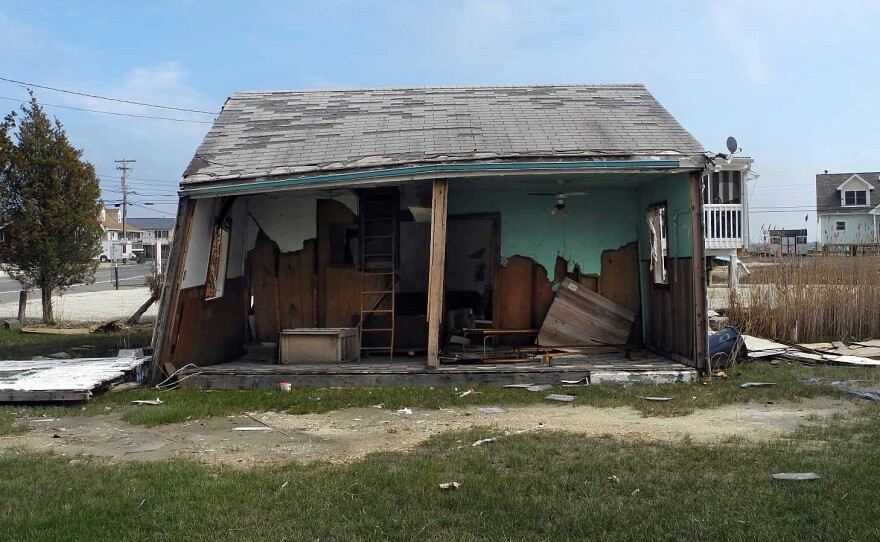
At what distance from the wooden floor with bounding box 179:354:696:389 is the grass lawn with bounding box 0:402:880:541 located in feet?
10.5

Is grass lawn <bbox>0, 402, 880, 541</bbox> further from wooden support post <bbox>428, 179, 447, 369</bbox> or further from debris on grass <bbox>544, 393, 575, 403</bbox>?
A: wooden support post <bbox>428, 179, 447, 369</bbox>

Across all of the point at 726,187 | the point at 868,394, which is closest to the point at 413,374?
the point at 868,394

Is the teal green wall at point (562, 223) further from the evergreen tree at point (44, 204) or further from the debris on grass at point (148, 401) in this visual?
the evergreen tree at point (44, 204)

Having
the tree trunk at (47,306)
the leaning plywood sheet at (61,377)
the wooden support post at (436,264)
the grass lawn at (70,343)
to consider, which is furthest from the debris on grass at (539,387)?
the tree trunk at (47,306)

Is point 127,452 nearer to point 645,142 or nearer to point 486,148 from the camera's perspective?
point 486,148

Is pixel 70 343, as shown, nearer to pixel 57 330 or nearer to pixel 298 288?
pixel 57 330

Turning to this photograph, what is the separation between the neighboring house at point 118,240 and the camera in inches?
3152

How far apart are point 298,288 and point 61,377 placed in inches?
152

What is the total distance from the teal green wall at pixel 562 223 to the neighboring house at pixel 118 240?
64261 mm

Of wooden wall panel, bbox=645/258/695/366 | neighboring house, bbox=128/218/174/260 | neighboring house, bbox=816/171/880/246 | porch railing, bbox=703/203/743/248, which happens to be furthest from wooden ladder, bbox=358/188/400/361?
neighboring house, bbox=128/218/174/260

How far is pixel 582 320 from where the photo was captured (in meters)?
12.0

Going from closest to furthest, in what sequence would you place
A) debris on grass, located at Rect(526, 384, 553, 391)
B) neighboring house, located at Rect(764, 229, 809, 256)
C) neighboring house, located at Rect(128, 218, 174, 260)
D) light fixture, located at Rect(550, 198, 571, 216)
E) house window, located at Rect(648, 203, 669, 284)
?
debris on grass, located at Rect(526, 384, 553, 391) → house window, located at Rect(648, 203, 669, 284) → light fixture, located at Rect(550, 198, 571, 216) → neighboring house, located at Rect(764, 229, 809, 256) → neighboring house, located at Rect(128, 218, 174, 260)

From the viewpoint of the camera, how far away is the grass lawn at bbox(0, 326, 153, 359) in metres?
13.1

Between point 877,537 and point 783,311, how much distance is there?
32.6 ft
